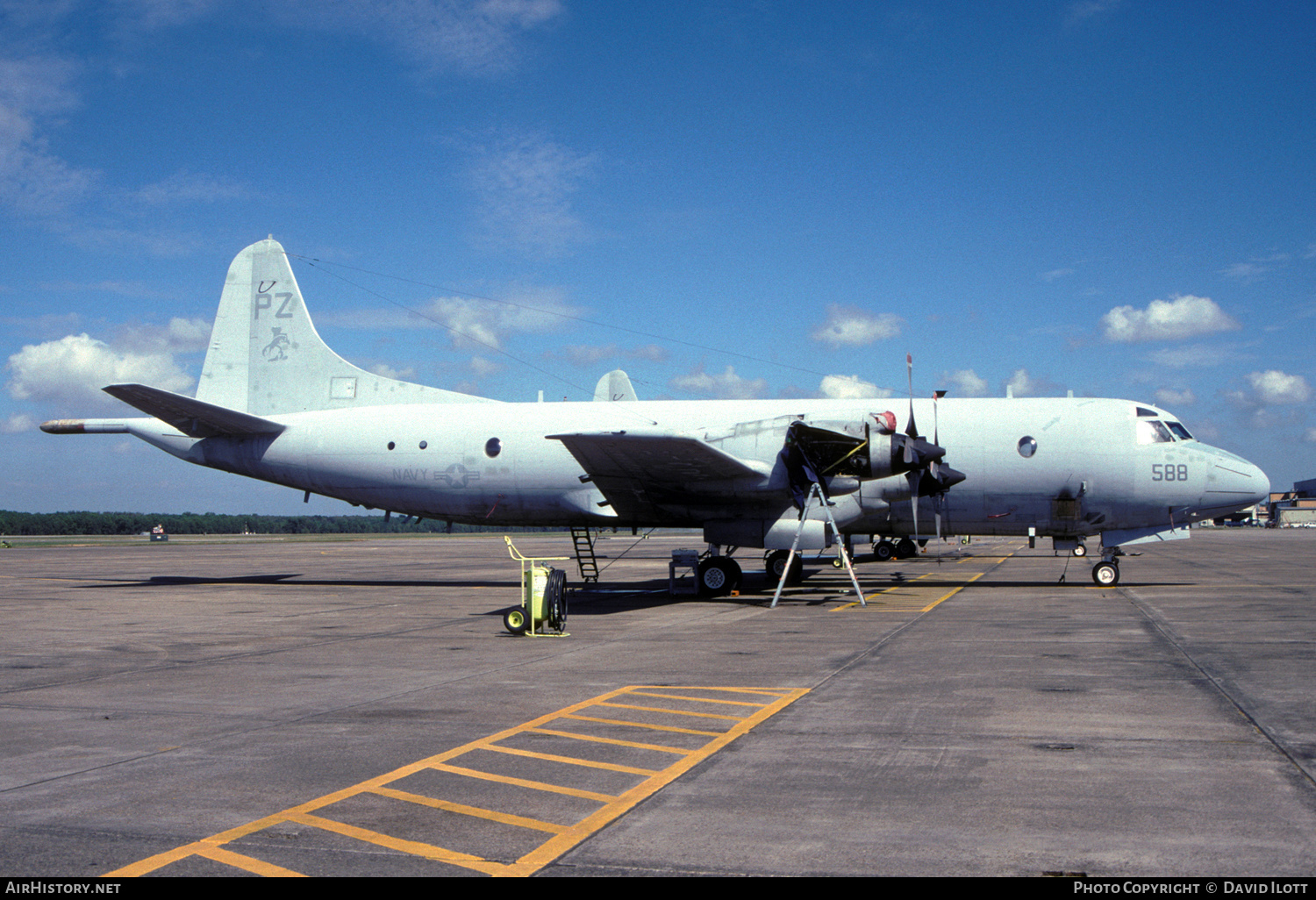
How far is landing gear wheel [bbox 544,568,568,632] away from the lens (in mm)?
15625

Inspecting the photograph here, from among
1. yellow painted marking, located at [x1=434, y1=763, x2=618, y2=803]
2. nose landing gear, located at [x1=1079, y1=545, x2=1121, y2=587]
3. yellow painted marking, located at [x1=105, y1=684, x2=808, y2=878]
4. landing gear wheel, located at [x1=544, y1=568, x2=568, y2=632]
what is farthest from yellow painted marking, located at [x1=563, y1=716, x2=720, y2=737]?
nose landing gear, located at [x1=1079, y1=545, x2=1121, y2=587]

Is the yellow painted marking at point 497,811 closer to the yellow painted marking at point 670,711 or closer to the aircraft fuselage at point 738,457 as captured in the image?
the yellow painted marking at point 670,711

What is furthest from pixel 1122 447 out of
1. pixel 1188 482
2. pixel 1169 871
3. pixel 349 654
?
pixel 1169 871

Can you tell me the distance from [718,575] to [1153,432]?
36.6 feet

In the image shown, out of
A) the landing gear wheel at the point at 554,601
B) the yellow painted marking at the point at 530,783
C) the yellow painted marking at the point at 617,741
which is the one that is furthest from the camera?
the landing gear wheel at the point at 554,601

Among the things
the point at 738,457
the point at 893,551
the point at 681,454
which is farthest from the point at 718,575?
the point at 893,551

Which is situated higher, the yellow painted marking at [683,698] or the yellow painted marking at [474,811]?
the yellow painted marking at [474,811]

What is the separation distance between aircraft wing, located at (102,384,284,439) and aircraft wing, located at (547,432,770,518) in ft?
33.6

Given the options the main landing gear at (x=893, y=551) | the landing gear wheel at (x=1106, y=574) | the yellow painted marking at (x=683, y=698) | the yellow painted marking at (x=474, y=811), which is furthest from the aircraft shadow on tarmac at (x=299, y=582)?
the yellow painted marking at (x=474, y=811)

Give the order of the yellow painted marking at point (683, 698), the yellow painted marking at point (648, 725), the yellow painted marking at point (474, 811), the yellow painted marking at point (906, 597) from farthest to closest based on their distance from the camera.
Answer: the yellow painted marking at point (906, 597) → the yellow painted marking at point (683, 698) → the yellow painted marking at point (648, 725) → the yellow painted marking at point (474, 811)

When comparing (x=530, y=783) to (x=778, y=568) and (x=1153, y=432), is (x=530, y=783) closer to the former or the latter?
(x=778, y=568)

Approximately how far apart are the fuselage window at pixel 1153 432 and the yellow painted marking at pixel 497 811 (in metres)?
17.5

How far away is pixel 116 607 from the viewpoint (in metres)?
21.3

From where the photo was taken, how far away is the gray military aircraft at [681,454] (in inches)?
859
